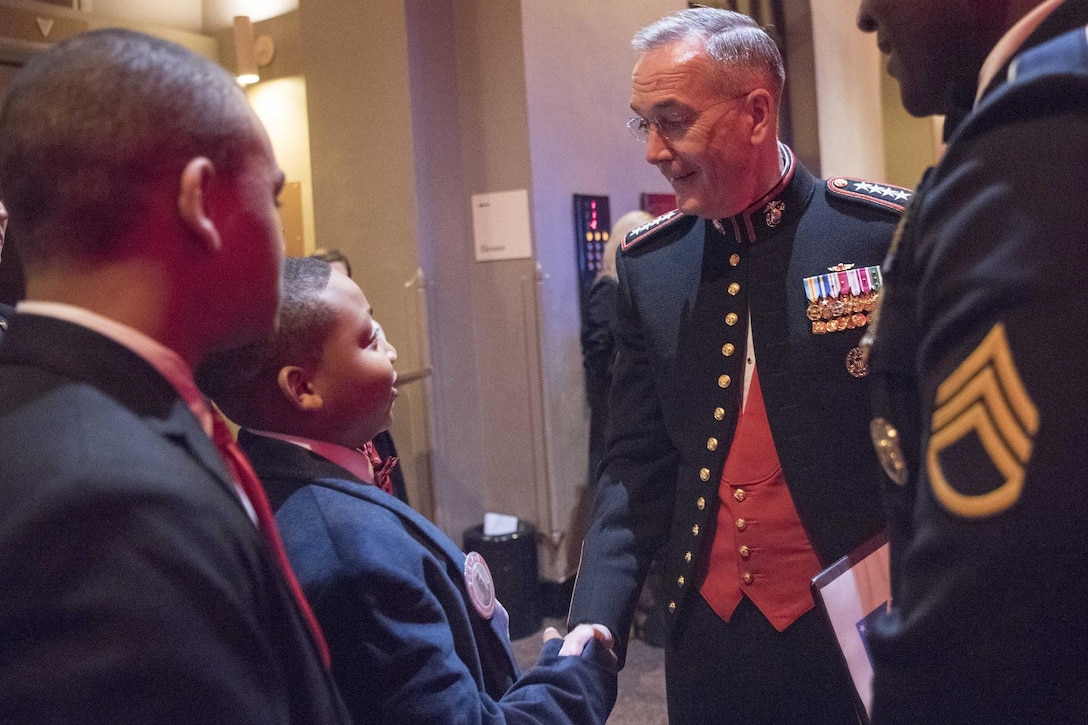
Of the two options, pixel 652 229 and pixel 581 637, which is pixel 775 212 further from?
pixel 581 637

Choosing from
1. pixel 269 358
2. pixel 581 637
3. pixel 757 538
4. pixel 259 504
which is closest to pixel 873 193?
pixel 757 538

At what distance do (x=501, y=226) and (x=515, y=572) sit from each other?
4.66ft

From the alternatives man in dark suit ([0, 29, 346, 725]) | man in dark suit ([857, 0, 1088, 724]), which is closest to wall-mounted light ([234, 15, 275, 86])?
man in dark suit ([0, 29, 346, 725])

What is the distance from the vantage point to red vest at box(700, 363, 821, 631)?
1.33 metres

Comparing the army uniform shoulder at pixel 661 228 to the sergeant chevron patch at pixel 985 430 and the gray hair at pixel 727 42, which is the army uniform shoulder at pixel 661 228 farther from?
the sergeant chevron patch at pixel 985 430

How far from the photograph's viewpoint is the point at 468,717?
Answer: 973mm

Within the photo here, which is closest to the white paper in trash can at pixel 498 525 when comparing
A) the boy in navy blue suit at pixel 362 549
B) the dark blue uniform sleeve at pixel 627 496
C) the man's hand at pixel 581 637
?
the dark blue uniform sleeve at pixel 627 496

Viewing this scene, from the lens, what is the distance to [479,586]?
1.16m

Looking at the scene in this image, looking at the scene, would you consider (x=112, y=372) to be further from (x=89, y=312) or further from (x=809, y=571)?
(x=809, y=571)

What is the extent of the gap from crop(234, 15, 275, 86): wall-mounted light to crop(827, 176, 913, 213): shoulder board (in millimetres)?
3573

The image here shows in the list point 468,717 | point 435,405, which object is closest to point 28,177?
point 468,717

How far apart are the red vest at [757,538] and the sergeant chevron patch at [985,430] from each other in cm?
71

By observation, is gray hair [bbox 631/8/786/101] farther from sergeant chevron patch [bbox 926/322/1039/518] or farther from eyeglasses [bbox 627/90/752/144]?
sergeant chevron patch [bbox 926/322/1039/518]

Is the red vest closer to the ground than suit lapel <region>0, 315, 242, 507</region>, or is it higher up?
closer to the ground
